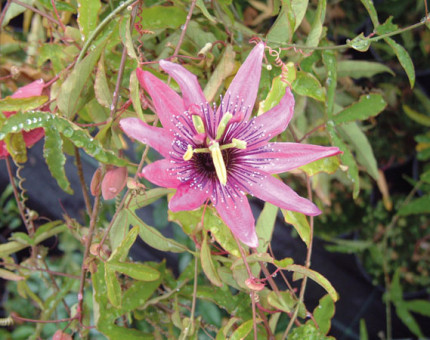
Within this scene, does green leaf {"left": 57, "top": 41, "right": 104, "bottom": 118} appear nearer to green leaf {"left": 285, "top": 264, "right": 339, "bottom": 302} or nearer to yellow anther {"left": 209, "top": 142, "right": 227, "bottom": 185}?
yellow anther {"left": 209, "top": 142, "right": 227, "bottom": 185}

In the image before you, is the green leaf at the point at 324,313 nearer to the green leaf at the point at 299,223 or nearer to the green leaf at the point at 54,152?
the green leaf at the point at 299,223

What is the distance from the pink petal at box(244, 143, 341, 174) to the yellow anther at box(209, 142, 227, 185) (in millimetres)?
59

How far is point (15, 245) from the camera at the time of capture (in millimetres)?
720

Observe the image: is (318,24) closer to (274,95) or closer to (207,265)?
(274,95)

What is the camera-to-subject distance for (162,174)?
47cm

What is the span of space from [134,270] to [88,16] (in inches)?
13.4

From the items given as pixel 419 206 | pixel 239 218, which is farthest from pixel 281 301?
pixel 419 206

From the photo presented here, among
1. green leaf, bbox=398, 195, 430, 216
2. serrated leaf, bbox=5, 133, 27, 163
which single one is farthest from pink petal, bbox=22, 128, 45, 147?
green leaf, bbox=398, 195, 430, 216

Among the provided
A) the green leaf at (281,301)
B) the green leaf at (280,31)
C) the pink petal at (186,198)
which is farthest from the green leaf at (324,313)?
the green leaf at (280,31)

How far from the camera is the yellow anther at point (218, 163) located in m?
0.46

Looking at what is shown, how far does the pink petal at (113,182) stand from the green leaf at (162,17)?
0.21 metres

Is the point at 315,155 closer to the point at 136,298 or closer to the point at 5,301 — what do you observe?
the point at 136,298

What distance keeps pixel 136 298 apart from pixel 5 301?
2.87ft

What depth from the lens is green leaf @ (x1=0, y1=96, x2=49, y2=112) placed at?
0.53m
